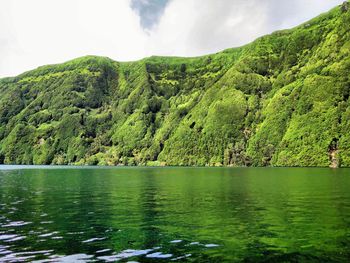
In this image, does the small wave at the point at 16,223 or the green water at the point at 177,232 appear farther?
the small wave at the point at 16,223

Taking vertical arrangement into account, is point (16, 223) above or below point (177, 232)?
above

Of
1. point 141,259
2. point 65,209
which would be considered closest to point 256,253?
point 141,259

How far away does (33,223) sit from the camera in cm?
4100

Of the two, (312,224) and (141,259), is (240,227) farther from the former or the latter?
(141,259)

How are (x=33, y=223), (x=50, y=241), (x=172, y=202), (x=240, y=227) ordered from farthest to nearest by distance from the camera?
(x=172, y=202), (x=33, y=223), (x=240, y=227), (x=50, y=241)

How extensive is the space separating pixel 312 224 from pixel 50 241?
23586 mm

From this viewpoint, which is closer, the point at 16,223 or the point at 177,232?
the point at 177,232

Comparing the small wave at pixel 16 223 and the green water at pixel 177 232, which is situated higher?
the small wave at pixel 16 223

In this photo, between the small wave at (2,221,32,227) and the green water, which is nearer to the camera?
the green water

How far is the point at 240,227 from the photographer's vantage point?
3725cm

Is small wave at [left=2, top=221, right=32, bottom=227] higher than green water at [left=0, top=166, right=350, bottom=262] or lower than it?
higher

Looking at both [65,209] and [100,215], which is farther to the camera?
[65,209]

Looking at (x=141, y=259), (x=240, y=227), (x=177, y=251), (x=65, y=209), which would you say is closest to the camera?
(x=141, y=259)

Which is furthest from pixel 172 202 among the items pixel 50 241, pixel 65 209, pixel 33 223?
pixel 50 241
